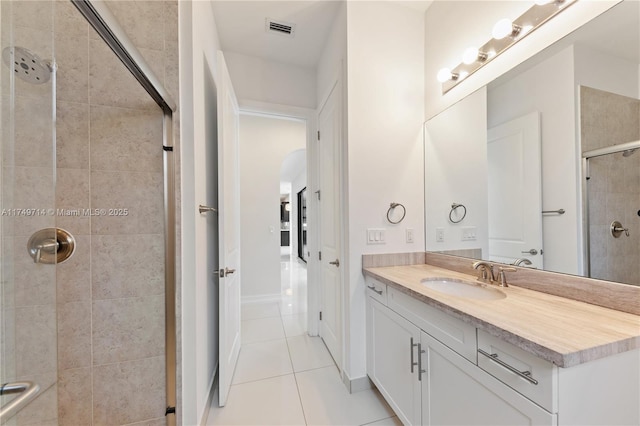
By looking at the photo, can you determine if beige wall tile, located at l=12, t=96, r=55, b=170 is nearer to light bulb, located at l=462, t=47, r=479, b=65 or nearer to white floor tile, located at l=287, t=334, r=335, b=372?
white floor tile, located at l=287, t=334, r=335, b=372

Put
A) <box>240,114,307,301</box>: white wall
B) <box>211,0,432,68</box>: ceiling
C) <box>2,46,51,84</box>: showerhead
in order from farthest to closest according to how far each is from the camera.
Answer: <box>240,114,307,301</box>: white wall < <box>211,0,432,68</box>: ceiling < <box>2,46,51,84</box>: showerhead

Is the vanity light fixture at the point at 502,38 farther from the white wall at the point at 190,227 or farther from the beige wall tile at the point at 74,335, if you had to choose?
the beige wall tile at the point at 74,335

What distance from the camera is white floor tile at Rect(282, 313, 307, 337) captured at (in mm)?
2512

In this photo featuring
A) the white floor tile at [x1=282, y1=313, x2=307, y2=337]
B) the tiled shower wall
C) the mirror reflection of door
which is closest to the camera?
the tiled shower wall

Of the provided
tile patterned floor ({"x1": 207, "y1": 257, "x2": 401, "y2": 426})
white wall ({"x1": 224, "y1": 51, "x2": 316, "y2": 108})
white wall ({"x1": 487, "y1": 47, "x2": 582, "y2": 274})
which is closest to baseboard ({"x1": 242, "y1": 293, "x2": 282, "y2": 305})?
tile patterned floor ({"x1": 207, "y1": 257, "x2": 401, "y2": 426})

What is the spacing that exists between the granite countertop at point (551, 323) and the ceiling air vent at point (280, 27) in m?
2.23

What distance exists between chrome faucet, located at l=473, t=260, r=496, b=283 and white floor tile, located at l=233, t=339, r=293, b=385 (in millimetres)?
1559

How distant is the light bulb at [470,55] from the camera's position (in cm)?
145

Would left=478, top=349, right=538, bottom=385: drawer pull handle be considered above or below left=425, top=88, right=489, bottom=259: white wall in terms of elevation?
below

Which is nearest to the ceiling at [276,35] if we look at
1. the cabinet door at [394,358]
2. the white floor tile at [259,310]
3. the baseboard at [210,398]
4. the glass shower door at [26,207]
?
the glass shower door at [26,207]

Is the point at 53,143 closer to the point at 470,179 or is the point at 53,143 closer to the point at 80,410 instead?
the point at 80,410

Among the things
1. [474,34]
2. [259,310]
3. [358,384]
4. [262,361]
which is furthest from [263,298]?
[474,34]

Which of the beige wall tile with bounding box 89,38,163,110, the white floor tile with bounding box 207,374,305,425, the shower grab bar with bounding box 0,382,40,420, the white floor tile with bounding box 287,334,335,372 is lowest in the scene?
the white floor tile with bounding box 287,334,335,372

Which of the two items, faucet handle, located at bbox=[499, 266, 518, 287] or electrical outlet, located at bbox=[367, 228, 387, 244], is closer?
faucet handle, located at bbox=[499, 266, 518, 287]
